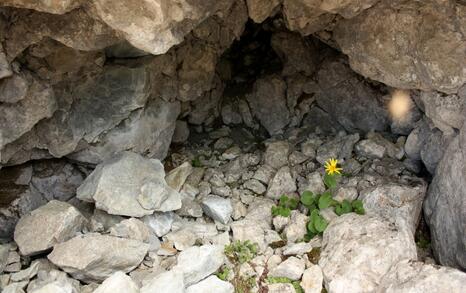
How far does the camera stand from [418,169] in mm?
6637

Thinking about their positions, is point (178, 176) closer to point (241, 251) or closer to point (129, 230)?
point (129, 230)

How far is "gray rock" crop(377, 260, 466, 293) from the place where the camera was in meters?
4.57

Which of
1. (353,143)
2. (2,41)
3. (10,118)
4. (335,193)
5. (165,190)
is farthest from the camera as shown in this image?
(353,143)

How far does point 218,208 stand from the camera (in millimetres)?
6266

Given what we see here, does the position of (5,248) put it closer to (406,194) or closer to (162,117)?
(162,117)

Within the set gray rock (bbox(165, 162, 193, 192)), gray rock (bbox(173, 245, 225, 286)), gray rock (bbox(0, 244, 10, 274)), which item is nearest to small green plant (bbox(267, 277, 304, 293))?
gray rock (bbox(173, 245, 225, 286))

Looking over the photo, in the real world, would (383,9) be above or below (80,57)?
above

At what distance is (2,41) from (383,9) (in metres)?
4.20

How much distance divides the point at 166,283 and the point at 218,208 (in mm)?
1555

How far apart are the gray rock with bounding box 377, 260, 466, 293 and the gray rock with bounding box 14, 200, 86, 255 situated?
3458mm

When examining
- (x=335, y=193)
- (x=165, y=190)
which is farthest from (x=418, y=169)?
(x=165, y=190)

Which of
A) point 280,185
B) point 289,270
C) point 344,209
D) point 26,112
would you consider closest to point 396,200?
point 344,209

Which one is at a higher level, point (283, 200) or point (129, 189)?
point (129, 189)

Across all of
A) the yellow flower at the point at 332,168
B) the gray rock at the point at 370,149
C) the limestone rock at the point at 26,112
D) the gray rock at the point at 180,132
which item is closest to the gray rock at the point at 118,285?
the limestone rock at the point at 26,112
